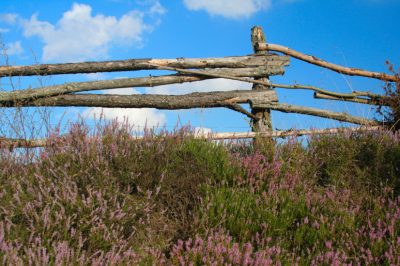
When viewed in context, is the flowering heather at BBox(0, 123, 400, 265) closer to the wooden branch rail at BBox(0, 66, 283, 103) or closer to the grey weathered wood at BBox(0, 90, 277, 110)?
the grey weathered wood at BBox(0, 90, 277, 110)

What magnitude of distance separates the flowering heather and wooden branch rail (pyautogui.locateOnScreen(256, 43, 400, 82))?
10.2ft

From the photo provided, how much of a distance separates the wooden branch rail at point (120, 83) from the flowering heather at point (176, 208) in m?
2.71

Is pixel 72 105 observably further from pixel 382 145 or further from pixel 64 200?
pixel 382 145

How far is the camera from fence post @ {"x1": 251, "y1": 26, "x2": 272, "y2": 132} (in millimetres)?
7668

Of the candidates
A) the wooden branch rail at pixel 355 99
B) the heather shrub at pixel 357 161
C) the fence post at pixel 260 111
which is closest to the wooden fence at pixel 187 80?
the fence post at pixel 260 111

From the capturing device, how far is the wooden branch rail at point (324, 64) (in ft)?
26.3

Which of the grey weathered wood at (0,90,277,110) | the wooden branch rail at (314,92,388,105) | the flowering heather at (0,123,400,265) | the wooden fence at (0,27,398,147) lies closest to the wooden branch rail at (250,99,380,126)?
the wooden fence at (0,27,398,147)

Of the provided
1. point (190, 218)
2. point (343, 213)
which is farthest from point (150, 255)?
point (343, 213)

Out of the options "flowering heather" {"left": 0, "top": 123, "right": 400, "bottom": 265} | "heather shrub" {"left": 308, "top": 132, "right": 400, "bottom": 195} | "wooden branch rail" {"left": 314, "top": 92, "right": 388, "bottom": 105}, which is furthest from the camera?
"wooden branch rail" {"left": 314, "top": 92, "right": 388, "bottom": 105}

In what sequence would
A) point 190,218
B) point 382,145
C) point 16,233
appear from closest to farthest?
point 16,233 < point 190,218 < point 382,145

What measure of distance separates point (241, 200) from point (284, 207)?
1.36ft

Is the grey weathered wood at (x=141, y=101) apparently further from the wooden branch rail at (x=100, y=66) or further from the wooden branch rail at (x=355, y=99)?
the wooden branch rail at (x=355, y=99)

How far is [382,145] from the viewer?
602cm

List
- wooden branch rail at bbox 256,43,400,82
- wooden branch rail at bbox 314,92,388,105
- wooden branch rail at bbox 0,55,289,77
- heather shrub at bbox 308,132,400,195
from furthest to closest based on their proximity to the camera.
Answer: wooden branch rail at bbox 314,92,388,105
wooden branch rail at bbox 256,43,400,82
wooden branch rail at bbox 0,55,289,77
heather shrub at bbox 308,132,400,195
